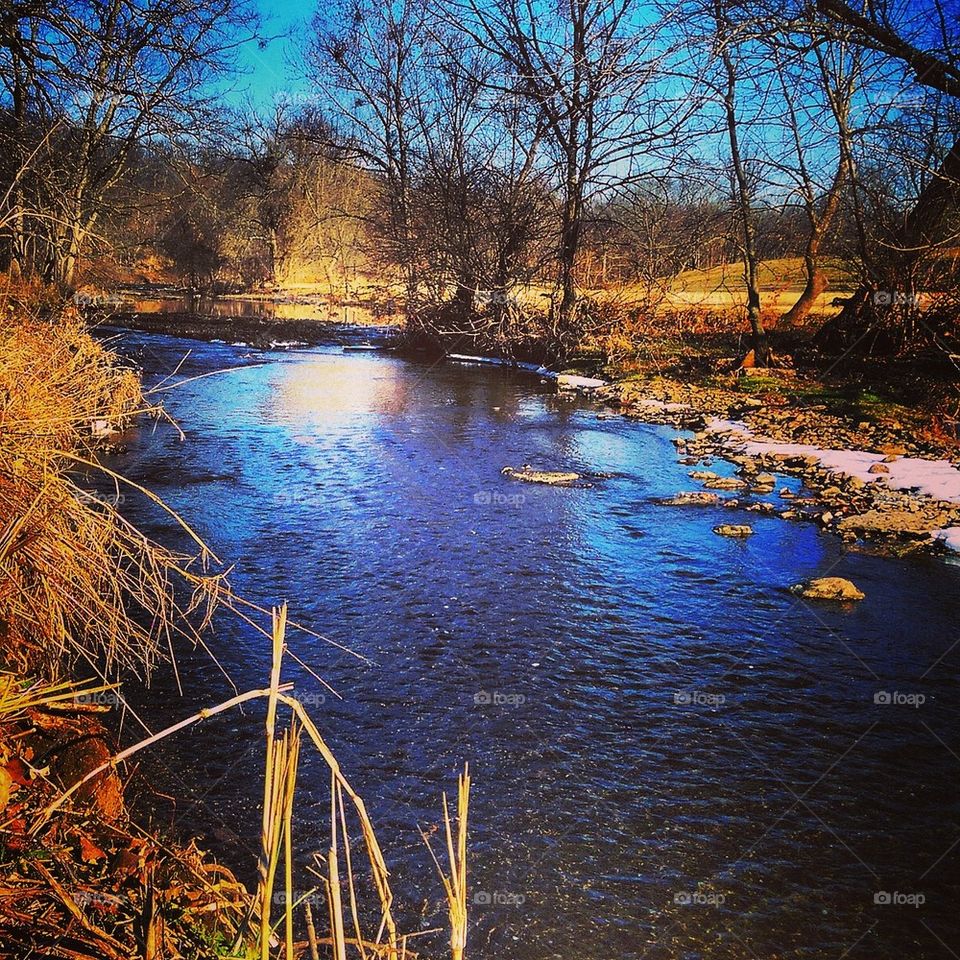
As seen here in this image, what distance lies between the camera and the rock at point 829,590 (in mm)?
5914

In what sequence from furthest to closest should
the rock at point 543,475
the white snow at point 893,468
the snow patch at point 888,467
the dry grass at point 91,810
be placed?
1. the rock at point 543,475
2. the snow patch at point 888,467
3. the white snow at point 893,468
4. the dry grass at point 91,810

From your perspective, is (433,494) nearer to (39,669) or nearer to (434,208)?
(39,669)

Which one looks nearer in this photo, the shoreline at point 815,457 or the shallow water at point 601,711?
the shallow water at point 601,711

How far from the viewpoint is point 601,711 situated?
4.45 m

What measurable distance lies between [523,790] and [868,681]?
224 centimetres

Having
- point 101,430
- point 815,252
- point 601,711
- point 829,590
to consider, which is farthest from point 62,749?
point 815,252

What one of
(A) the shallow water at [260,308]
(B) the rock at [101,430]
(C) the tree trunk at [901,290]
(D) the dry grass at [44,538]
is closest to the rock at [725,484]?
(C) the tree trunk at [901,290]

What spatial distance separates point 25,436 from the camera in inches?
150

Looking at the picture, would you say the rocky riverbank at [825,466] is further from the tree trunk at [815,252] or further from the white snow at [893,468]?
the tree trunk at [815,252]

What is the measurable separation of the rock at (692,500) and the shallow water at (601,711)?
25 centimetres

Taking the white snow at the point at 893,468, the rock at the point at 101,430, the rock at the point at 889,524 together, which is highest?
the rock at the point at 101,430

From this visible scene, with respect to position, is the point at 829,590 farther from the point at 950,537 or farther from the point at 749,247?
the point at 749,247

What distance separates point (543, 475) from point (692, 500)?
5.50ft

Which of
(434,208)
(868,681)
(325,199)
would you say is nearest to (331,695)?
(868,681)
